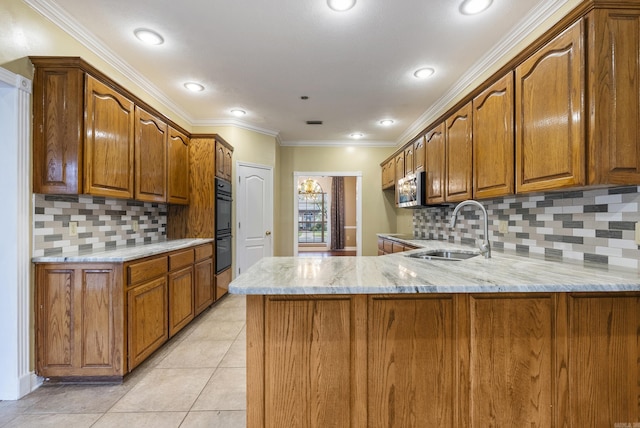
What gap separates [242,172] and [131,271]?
2697 millimetres

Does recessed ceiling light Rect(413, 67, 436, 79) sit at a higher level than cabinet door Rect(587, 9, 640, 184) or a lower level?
higher

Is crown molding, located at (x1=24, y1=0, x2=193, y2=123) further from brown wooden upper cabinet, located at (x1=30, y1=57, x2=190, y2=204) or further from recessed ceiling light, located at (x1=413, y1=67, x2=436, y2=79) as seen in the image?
recessed ceiling light, located at (x1=413, y1=67, x2=436, y2=79)

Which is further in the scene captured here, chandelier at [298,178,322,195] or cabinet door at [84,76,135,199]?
chandelier at [298,178,322,195]

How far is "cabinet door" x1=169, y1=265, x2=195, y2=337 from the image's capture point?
263 cm

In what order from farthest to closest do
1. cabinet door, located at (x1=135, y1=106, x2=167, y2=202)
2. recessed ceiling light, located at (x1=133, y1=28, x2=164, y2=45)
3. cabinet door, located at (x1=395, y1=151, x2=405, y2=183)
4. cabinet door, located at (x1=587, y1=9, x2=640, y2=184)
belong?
1. cabinet door, located at (x1=395, y1=151, x2=405, y2=183)
2. cabinet door, located at (x1=135, y1=106, x2=167, y2=202)
3. recessed ceiling light, located at (x1=133, y1=28, x2=164, y2=45)
4. cabinet door, located at (x1=587, y1=9, x2=640, y2=184)

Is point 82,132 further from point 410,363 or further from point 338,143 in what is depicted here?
point 338,143

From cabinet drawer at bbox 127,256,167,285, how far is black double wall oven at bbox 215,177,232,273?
47.6 inches

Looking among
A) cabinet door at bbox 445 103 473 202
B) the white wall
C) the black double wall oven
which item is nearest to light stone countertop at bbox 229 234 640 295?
cabinet door at bbox 445 103 473 202

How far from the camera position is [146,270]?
225cm

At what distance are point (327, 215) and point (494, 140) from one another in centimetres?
792

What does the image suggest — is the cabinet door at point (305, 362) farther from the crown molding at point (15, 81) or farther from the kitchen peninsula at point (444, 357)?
the crown molding at point (15, 81)

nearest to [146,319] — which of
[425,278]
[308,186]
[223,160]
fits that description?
[425,278]

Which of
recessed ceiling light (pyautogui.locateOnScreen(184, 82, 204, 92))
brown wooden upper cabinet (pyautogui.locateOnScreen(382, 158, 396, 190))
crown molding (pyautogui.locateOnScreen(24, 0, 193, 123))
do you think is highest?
recessed ceiling light (pyautogui.locateOnScreen(184, 82, 204, 92))

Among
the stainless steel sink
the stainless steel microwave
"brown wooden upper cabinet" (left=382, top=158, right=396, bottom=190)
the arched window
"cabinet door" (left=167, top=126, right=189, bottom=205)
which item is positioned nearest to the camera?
the stainless steel sink
